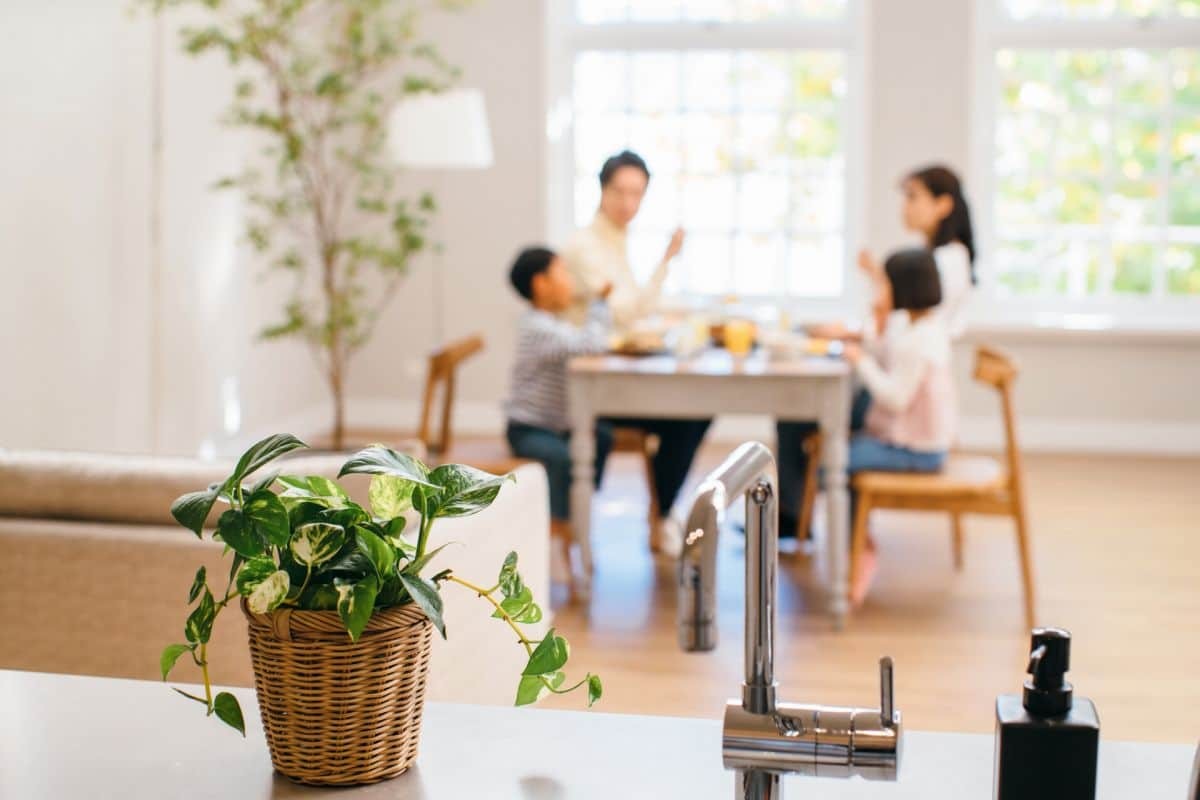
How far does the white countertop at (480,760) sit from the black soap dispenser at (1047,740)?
0.10 m

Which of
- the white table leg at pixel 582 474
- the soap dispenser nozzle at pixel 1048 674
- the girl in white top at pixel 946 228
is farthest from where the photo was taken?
the girl in white top at pixel 946 228

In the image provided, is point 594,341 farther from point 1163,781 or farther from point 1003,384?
point 1163,781

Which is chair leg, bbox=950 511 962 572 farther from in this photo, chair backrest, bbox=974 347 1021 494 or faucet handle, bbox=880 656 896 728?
faucet handle, bbox=880 656 896 728

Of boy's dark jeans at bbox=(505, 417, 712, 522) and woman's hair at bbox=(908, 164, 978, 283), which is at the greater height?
woman's hair at bbox=(908, 164, 978, 283)

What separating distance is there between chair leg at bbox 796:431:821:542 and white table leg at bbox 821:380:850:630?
693 millimetres

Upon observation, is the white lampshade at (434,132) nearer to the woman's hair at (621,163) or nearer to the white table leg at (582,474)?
the woman's hair at (621,163)

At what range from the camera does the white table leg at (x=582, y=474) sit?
4.46m

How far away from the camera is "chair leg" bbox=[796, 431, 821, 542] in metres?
5.14

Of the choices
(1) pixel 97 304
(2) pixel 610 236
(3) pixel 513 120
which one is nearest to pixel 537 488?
(2) pixel 610 236

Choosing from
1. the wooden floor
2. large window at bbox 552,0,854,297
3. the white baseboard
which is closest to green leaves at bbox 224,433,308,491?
the wooden floor

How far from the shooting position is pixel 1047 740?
1.14m

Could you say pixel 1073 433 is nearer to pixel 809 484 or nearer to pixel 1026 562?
pixel 809 484

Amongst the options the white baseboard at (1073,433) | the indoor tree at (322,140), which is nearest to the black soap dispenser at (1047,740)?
the indoor tree at (322,140)

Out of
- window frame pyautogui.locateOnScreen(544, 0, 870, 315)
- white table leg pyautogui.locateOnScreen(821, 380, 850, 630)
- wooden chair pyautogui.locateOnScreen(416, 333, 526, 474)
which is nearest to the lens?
white table leg pyautogui.locateOnScreen(821, 380, 850, 630)
